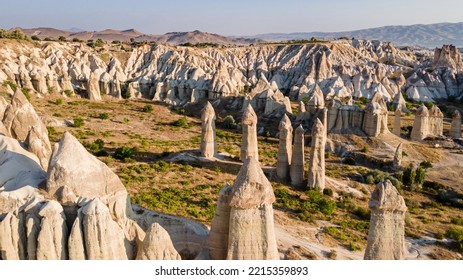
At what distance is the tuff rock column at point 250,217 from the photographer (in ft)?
39.5

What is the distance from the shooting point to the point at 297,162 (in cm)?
2917

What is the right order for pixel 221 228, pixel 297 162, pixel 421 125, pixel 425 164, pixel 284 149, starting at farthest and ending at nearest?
pixel 421 125
pixel 425 164
pixel 284 149
pixel 297 162
pixel 221 228

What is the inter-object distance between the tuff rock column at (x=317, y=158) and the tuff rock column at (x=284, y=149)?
225 centimetres

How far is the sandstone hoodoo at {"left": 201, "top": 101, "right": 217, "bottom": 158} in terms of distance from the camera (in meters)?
32.4

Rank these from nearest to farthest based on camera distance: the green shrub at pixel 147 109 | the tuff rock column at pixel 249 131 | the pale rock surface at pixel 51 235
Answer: the pale rock surface at pixel 51 235 < the tuff rock column at pixel 249 131 < the green shrub at pixel 147 109

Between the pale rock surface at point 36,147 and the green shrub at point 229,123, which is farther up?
the pale rock surface at point 36,147

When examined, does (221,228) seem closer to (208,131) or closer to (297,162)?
(297,162)

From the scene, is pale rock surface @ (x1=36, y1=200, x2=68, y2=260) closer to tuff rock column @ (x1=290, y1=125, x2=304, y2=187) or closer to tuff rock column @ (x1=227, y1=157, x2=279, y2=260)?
tuff rock column @ (x1=227, y1=157, x2=279, y2=260)

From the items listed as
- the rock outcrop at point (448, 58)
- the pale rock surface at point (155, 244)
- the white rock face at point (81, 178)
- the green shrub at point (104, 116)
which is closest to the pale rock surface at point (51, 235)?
the white rock face at point (81, 178)

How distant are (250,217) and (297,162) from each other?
17.6 m

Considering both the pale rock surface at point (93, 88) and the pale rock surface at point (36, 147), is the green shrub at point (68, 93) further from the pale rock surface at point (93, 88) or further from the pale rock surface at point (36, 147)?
the pale rock surface at point (36, 147)

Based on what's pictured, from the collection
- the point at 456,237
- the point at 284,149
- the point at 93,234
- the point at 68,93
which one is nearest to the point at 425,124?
the point at 284,149

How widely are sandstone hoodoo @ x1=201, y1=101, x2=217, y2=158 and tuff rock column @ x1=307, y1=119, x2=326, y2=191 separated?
8.95m

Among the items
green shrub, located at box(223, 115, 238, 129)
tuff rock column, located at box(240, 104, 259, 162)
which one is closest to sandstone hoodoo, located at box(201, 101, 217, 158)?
tuff rock column, located at box(240, 104, 259, 162)
